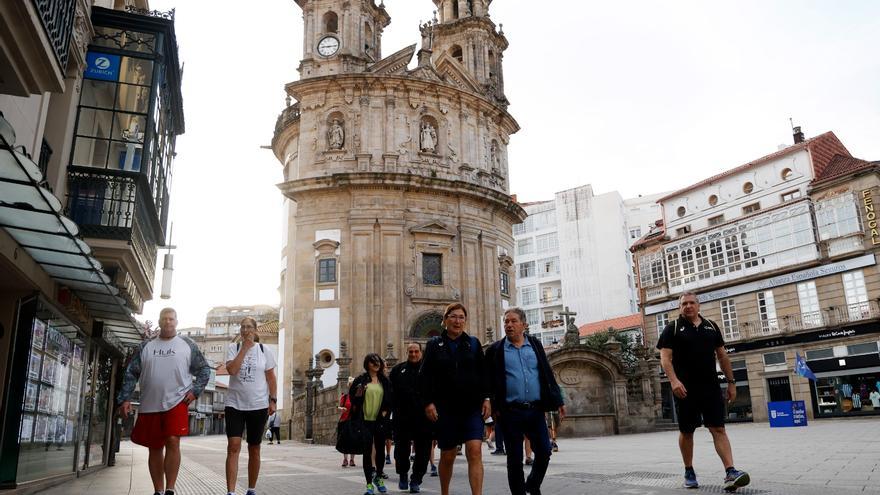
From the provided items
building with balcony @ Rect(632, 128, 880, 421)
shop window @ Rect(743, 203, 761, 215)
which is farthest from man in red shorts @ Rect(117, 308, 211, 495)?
shop window @ Rect(743, 203, 761, 215)

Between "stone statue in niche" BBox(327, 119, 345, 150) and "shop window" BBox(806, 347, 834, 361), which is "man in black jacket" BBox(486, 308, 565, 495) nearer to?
"stone statue in niche" BBox(327, 119, 345, 150)

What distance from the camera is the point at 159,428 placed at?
6.35 meters

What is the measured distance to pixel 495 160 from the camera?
36688mm

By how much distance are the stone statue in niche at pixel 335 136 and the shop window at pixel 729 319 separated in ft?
71.5

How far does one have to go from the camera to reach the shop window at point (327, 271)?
30.9m

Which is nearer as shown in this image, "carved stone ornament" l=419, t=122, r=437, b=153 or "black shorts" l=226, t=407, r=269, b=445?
"black shorts" l=226, t=407, r=269, b=445

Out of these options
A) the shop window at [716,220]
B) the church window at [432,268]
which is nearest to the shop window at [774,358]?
the shop window at [716,220]

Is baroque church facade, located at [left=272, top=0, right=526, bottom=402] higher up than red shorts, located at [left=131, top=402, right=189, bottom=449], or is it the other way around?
baroque church facade, located at [left=272, top=0, right=526, bottom=402]

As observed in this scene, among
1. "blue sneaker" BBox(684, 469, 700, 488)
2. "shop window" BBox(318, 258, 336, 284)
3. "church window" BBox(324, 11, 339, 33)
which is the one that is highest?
"church window" BBox(324, 11, 339, 33)

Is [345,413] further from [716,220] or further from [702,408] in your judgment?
[716,220]

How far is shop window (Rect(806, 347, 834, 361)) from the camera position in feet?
101

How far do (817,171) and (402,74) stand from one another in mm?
20876

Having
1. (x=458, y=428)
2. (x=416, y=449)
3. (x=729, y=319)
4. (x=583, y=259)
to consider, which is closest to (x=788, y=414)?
(x=729, y=319)

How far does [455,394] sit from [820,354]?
102 feet
